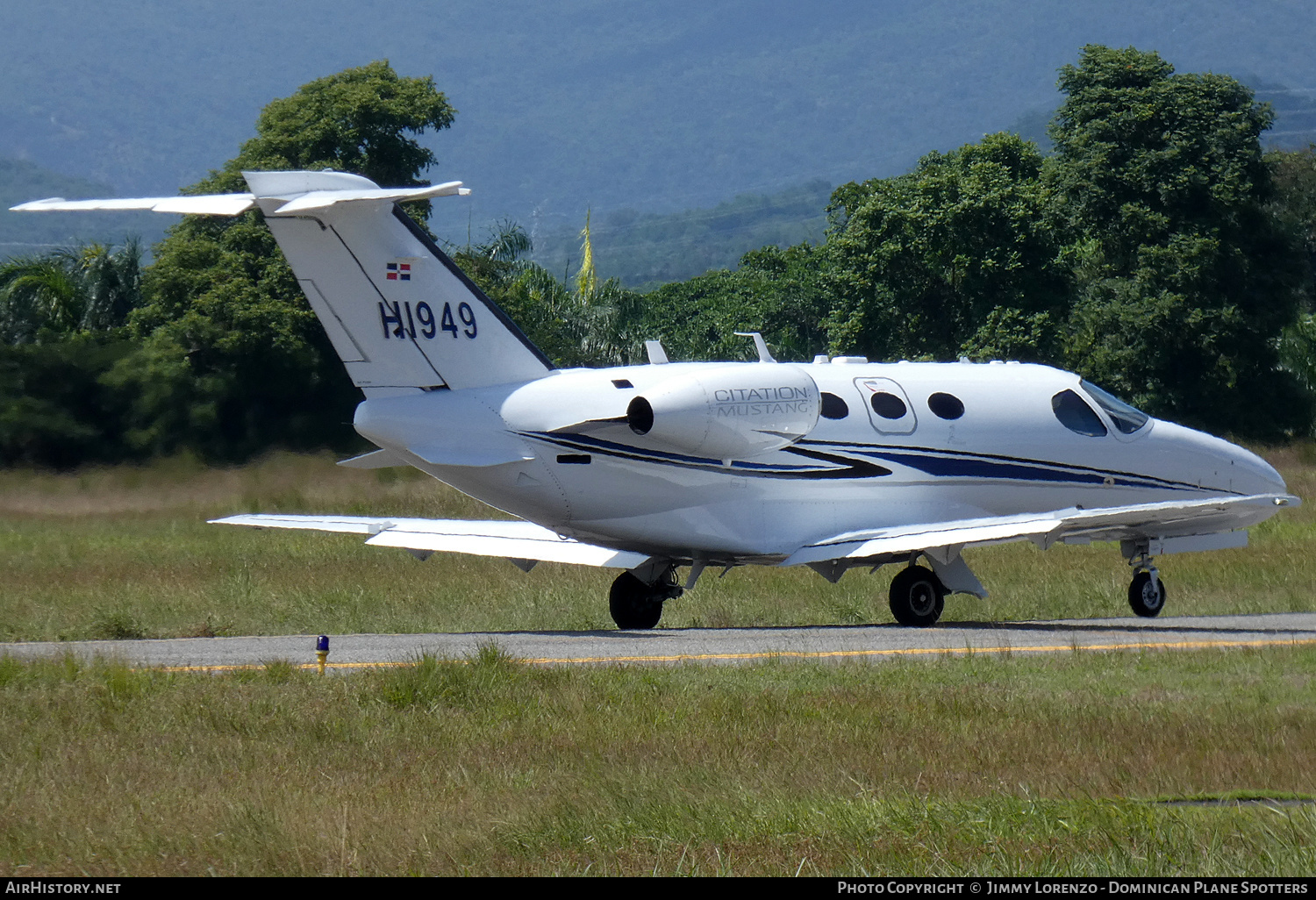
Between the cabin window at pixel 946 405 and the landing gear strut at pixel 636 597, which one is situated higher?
the cabin window at pixel 946 405

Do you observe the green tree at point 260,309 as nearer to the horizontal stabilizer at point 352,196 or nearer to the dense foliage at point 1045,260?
the dense foliage at point 1045,260

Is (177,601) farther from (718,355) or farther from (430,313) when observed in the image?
(718,355)

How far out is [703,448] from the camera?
63.6ft

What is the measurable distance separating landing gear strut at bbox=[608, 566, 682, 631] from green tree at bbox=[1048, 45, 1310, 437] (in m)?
37.2

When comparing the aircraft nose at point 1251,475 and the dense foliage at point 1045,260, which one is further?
the dense foliage at point 1045,260

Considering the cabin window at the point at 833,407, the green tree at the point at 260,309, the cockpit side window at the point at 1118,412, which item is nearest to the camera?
the cabin window at the point at 833,407

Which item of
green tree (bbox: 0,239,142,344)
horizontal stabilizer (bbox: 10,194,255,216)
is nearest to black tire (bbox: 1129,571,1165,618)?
horizontal stabilizer (bbox: 10,194,255,216)

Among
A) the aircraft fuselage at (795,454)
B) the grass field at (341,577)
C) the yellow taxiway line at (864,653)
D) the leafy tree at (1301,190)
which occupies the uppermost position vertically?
the leafy tree at (1301,190)

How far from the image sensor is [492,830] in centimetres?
864

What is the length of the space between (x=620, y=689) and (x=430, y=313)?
6.44 metres

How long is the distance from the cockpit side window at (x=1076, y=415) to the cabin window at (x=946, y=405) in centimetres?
162

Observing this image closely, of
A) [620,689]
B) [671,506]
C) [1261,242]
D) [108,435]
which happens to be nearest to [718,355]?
[1261,242]

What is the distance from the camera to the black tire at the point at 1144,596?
2158 cm

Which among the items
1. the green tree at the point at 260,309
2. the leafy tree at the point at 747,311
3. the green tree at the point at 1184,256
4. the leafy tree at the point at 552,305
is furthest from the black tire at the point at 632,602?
the leafy tree at the point at 747,311
